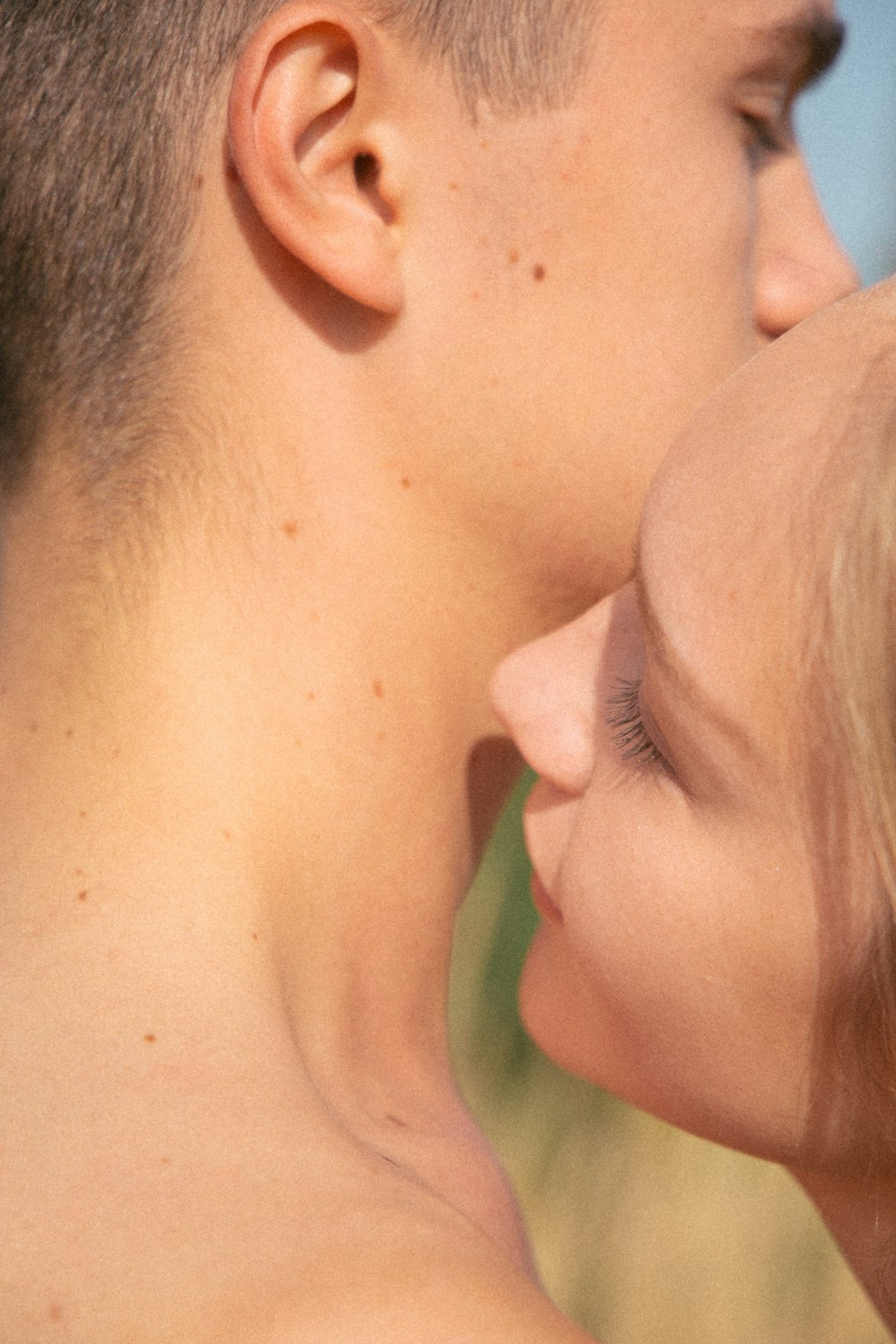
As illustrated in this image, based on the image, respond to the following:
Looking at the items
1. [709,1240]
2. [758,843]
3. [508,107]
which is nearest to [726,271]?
[508,107]

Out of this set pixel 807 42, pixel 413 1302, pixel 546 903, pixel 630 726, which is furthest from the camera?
pixel 807 42

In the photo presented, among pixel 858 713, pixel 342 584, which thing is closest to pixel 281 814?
pixel 342 584

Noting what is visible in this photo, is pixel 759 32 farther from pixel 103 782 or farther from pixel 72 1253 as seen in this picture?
pixel 72 1253

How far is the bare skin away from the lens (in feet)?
3.46

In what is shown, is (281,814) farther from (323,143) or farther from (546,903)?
(323,143)

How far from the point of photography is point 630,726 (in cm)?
116

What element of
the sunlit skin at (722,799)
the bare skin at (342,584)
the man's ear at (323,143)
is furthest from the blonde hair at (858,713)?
the man's ear at (323,143)

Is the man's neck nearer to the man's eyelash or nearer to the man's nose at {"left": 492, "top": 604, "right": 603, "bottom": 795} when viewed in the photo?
the man's nose at {"left": 492, "top": 604, "right": 603, "bottom": 795}

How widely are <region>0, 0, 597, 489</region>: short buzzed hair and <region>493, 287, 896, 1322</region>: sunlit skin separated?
398 mm

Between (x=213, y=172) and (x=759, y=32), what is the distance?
0.50 meters

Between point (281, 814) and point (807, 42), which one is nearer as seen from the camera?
point (281, 814)

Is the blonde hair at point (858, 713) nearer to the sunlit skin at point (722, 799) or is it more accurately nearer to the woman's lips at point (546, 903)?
the sunlit skin at point (722, 799)

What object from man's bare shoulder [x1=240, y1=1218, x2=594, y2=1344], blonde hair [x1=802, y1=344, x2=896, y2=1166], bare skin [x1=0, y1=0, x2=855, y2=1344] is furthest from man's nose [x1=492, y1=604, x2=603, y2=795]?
man's bare shoulder [x1=240, y1=1218, x2=594, y2=1344]

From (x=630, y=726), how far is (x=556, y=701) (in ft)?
0.30
